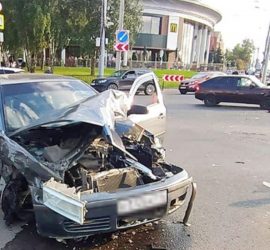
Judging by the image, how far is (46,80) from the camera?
5.44m

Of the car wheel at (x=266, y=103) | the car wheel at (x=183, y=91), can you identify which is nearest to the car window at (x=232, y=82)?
the car wheel at (x=266, y=103)

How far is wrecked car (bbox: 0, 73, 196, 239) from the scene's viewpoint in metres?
3.36

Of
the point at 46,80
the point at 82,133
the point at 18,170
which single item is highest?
the point at 46,80

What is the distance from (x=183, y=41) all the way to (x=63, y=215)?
228 ft

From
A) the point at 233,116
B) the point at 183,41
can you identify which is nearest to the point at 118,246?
the point at 233,116

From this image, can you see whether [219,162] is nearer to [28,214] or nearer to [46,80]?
[46,80]

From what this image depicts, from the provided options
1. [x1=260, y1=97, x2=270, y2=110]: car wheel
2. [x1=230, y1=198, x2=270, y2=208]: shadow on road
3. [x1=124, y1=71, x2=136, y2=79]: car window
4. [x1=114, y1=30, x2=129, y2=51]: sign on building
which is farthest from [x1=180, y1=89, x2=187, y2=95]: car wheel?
[x1=230, y1=198, x2=270, y2=208]: shadow on road

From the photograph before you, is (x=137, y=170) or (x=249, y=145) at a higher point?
(x=137, y=170)

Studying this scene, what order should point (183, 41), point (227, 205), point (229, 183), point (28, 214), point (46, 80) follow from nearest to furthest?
1. point (28, 214)
2. point (227, 205)
3. point (46, 80)
4. point (229, 183)
5. point (183, 41)

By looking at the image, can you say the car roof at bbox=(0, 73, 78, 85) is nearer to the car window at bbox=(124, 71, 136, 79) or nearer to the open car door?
the open car door

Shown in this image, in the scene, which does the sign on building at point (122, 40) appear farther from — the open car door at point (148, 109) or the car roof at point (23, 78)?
the car roof at point (23, 78)

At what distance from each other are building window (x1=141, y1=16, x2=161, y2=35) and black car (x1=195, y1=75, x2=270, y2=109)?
48188 millimetres

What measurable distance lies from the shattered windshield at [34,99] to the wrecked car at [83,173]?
0.02 meters

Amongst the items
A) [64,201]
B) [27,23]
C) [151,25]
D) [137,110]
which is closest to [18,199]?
[64,201]
